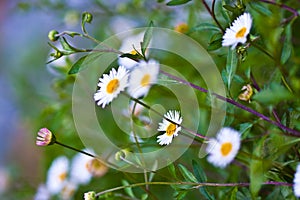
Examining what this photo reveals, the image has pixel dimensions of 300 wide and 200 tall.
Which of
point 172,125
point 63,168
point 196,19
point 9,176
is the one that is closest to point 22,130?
point 9,176

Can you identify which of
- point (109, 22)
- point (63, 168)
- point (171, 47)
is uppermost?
point (109, 22)

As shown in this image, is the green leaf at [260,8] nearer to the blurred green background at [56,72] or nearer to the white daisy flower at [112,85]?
the blurred green background at [56,72]

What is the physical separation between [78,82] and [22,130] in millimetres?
602

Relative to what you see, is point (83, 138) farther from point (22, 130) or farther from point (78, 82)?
point (22, 130)

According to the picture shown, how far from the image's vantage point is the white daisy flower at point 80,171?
0.57 meters

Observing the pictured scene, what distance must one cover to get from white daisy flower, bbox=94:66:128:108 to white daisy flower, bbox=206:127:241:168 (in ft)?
0.26

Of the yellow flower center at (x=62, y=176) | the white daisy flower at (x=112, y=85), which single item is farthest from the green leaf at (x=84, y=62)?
the yellow flower center at (x=62, y=176)

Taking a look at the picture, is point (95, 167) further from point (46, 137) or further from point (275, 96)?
point (275, 96)

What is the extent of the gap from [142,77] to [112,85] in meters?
0.06

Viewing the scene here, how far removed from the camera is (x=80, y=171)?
1.92ft

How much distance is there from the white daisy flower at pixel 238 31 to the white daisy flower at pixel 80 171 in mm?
258

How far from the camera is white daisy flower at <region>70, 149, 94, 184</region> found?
57 centimetres

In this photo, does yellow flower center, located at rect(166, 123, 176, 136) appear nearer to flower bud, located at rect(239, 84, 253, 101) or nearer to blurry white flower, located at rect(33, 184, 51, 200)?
flower bud, located at rect(239, 84, 253, 101)

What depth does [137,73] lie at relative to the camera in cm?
43
